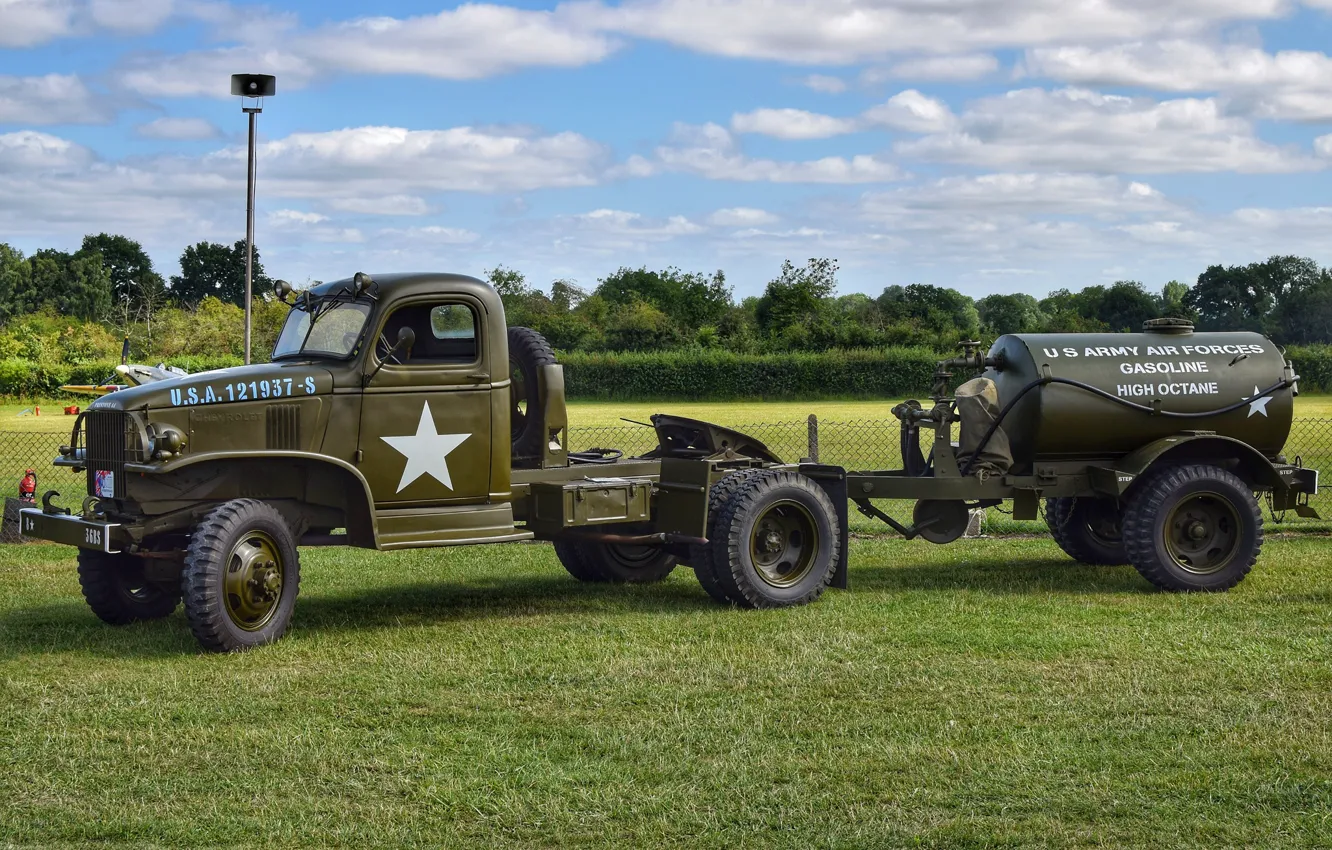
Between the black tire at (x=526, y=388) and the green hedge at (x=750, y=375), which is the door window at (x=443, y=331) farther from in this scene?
the green hedge at (x=750, y=375)

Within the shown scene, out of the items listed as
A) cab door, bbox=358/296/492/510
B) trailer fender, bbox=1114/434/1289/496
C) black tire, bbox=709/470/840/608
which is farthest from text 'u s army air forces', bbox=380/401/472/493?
trailer fender, bbox=1114/434/1289/496

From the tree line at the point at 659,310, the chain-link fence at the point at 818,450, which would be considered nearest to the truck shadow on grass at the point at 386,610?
the chain-link fence at the point at 818,450

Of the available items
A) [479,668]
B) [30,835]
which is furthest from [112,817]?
[479,668]

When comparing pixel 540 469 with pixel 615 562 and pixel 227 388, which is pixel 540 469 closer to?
pixel 615 562

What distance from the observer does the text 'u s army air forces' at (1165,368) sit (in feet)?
37.7

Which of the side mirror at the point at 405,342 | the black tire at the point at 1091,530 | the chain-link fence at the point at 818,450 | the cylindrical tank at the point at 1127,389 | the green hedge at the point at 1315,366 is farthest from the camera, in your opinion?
the green hedge at the point at 1315,366

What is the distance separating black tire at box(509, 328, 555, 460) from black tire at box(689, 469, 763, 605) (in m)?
1.29

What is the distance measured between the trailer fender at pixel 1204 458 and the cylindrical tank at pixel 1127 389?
130 mm

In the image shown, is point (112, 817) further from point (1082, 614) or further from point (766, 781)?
point (1082, 614)

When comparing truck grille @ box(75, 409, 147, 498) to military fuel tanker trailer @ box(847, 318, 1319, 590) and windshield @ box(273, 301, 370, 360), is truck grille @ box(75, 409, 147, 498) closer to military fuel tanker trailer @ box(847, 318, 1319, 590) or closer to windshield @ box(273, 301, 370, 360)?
windshield @ box(273, 301, 370, 360)

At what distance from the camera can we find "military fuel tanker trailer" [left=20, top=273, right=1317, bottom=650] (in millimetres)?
9203

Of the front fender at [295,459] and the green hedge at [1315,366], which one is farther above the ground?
the green hedge at [1315,366]

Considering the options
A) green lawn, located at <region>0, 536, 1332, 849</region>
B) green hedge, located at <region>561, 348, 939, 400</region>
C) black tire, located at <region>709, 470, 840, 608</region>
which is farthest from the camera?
green hedge, located at <region>561, 348, 939, 400</region>

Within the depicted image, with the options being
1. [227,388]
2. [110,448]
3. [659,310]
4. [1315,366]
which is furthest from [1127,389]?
[659,310]
